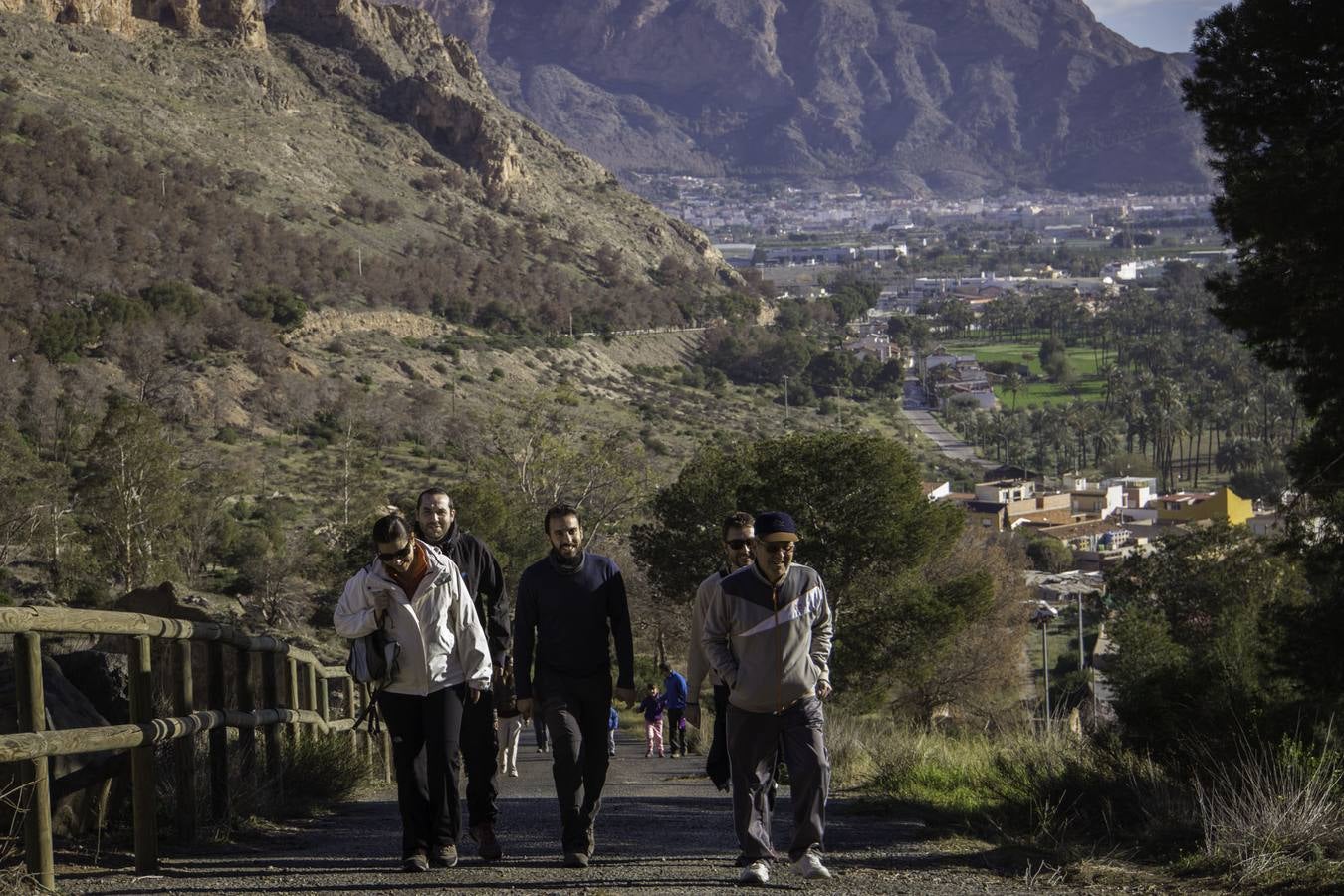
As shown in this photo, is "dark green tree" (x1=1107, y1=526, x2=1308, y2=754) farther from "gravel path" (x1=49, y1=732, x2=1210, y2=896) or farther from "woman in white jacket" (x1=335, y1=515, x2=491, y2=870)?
"woman in white jacket" (x1=335, y1=515, x2=491, y2=870)

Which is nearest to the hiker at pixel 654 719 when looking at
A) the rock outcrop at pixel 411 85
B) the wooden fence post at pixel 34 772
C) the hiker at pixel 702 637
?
the hiker at pixel 702 637

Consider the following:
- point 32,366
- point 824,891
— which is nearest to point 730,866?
point 824,891

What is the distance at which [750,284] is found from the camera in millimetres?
121062

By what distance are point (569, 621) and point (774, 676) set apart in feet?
3.20

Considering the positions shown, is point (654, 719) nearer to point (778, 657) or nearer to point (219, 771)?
point (219, 771)

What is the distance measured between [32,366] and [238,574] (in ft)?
48.3

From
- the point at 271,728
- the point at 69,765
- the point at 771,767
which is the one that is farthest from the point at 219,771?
the point at 771,767

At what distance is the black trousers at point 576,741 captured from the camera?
627cm

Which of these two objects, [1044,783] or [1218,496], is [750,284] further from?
[1044,783]

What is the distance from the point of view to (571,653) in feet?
21.0

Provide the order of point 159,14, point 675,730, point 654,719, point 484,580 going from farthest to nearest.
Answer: point 159,14, point 654,719, point 675,730, point 484,580

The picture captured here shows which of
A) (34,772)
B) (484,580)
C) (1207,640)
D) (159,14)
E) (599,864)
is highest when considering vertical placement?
(159,14)

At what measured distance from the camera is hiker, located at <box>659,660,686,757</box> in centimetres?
1521

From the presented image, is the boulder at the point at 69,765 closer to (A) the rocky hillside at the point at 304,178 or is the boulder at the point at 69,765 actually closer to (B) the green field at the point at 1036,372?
(A) the rocky hillside at the point at 304,178
